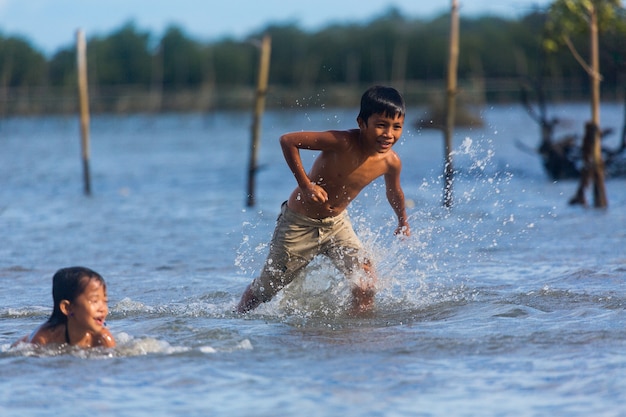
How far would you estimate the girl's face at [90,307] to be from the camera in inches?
222

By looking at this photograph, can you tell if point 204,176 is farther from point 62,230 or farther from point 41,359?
point 41,359

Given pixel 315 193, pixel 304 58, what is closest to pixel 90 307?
pixel 315 193

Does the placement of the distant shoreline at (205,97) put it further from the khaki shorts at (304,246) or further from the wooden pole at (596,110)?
the khaki shorts at (304,246)

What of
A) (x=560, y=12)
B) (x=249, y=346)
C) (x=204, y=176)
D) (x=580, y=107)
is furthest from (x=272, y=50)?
(x=249, y=346)

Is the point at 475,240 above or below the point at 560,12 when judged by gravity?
below

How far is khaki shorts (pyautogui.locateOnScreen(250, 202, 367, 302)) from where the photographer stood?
7117 millimetres

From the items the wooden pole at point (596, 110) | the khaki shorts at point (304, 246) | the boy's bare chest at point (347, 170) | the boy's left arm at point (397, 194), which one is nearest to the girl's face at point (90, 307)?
the khaki shorts at point (304, 246)

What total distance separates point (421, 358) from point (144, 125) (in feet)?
250

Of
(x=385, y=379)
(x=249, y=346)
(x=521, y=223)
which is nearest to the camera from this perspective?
(x=385, y=379)

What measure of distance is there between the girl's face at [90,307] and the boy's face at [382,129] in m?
2.05

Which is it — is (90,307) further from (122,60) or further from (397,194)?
(122,60)

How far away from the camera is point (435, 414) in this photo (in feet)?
15.2

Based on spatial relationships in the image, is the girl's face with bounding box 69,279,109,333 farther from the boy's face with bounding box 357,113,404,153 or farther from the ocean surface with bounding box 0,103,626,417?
the boy's face with bounding box 357,113,404,153

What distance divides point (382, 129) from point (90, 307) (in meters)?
2.20
